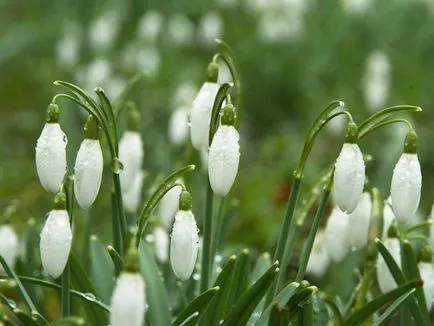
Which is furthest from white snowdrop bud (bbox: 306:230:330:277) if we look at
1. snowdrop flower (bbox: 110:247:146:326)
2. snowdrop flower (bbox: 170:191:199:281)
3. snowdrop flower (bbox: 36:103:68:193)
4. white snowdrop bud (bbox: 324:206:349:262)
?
snowdrop flower (bbox: 110:247:146:326)

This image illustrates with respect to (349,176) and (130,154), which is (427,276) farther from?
(130,154)

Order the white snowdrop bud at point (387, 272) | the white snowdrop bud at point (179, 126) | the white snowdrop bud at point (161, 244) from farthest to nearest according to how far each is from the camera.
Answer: the white snowdrop bud at point (179, 126) → the white snowdrop bud at point (161, 244) → the white snowdrop bud at point (387, 272)

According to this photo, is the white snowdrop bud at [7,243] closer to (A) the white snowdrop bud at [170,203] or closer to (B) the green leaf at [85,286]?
(B) the green leaf at [85,286]

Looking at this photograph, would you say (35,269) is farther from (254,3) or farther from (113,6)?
(254,3)

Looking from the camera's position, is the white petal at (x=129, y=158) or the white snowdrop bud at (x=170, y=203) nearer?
the white petal at (x=129, y=158)

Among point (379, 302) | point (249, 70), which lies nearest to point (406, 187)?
point (379, 302)

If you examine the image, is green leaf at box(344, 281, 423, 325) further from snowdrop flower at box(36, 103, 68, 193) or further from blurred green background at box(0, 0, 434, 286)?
blurred green background at box(0, 0, 434, 286)

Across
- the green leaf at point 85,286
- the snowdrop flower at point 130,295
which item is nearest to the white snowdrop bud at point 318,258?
the green leaf at point 85,286

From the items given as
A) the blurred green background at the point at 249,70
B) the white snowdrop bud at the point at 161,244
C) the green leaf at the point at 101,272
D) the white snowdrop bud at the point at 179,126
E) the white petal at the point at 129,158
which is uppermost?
the blurred green background at the point at 249,70
